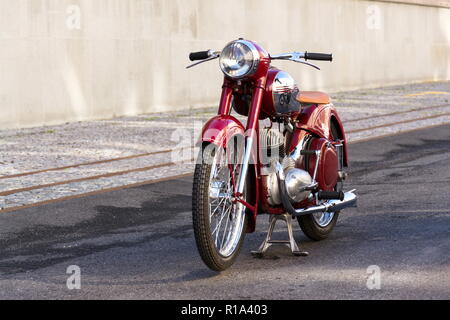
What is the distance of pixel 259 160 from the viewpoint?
6.36m

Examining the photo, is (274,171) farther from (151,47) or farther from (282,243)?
(151,47)

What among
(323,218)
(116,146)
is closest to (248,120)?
(323,218)

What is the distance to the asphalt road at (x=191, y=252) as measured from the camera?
5.68 m

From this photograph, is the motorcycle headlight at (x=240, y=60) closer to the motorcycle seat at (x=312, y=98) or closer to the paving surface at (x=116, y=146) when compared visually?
the motorcycle seat at (x=312, y=98)

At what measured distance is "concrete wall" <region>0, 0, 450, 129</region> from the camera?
15.4m

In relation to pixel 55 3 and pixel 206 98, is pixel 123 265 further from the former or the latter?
pixel 206 98

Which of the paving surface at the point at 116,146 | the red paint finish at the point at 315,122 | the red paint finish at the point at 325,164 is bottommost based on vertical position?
the paving surface at the point at 116,146

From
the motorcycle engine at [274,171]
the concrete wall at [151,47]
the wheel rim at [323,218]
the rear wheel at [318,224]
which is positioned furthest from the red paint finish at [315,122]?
the concrete wall at [151,47]

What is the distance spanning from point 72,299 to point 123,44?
40.5 feet

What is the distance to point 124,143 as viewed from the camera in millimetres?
13555

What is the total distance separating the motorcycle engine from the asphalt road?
1.43ft

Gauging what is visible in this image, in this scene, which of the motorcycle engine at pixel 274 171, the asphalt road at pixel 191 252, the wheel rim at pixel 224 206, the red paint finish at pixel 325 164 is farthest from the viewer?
the red paint finish at pixel 325 164

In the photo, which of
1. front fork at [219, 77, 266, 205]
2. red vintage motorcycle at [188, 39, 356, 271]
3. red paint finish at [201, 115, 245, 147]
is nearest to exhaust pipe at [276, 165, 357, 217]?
red vintage motorcycle at [188, 39, 356, 271]

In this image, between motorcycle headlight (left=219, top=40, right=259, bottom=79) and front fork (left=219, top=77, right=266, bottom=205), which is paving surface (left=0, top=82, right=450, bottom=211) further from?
motorcycle headlight (left=219, top=40, right=259, bottom=79)
